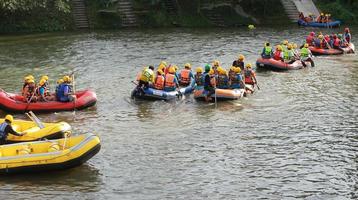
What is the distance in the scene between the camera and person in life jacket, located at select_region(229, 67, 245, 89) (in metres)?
23.5

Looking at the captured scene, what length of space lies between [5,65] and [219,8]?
73.6 ft

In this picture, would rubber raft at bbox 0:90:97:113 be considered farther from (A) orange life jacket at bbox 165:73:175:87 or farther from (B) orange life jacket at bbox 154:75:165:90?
(A) orange life jacket at bbox 165:73:175:87

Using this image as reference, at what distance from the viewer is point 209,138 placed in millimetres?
18125

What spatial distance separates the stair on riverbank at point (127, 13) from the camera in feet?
151

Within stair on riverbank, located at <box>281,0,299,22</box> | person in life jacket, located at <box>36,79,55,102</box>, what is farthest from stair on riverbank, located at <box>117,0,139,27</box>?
person in life jacket, located at <box>36,79,55,102</box>

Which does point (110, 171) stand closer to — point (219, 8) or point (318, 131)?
point (318, 131)

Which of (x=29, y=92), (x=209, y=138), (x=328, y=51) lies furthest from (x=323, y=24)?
(x=29, y=92)

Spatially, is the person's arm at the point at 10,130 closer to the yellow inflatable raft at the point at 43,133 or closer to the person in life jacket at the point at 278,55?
the yellow inflatable raft at the point at 43,133

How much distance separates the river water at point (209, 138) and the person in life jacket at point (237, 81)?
82cm

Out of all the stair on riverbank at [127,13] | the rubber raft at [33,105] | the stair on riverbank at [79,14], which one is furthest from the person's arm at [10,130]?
the stair on riverbank at [127,13]

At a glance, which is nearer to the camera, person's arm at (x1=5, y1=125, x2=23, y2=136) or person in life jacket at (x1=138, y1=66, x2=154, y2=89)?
person's arm at (x1=5, y1=125, x2=23, y2=136)

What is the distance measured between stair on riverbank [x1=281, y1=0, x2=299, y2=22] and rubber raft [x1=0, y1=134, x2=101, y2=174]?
118ft

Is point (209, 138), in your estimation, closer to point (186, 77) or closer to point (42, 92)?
point (186, 77)

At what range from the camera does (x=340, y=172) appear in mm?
15359
